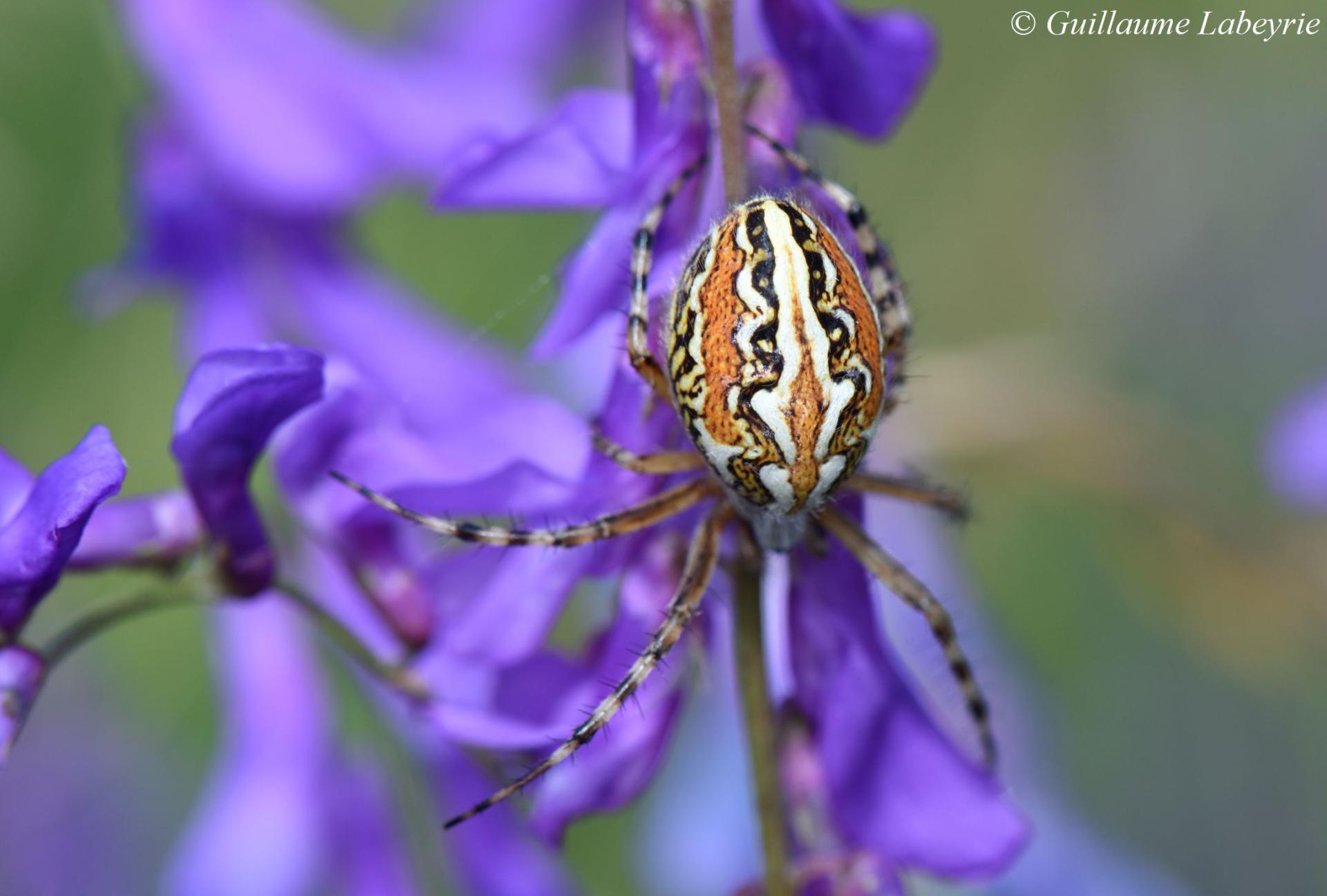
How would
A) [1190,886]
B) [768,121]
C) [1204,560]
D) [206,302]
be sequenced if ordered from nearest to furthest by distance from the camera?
1. [768,121]
2. [1204,560]
3. [206,302]
4. [1190,886]

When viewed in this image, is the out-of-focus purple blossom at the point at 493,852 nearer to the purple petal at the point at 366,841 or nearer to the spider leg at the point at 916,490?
the purple petal at the point at 366,841

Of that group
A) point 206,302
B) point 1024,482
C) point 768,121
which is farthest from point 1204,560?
point 206,302

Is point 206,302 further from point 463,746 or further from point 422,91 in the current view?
point 463,746

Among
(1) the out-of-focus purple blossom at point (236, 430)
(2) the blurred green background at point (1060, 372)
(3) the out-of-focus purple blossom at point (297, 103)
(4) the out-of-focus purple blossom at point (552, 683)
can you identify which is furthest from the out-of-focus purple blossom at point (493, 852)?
(3) the out-of-focus purple blossom at point (297, 103)

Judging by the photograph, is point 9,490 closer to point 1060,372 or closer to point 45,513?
point 45,513

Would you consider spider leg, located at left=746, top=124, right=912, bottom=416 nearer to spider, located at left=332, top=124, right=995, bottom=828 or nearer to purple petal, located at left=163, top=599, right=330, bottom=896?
spider, located at left=332, top=124, right=995, bottom=828

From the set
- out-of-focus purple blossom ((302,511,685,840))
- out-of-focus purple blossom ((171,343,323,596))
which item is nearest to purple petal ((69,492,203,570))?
out-of-focus purple blossom ((171,343,323,596))
